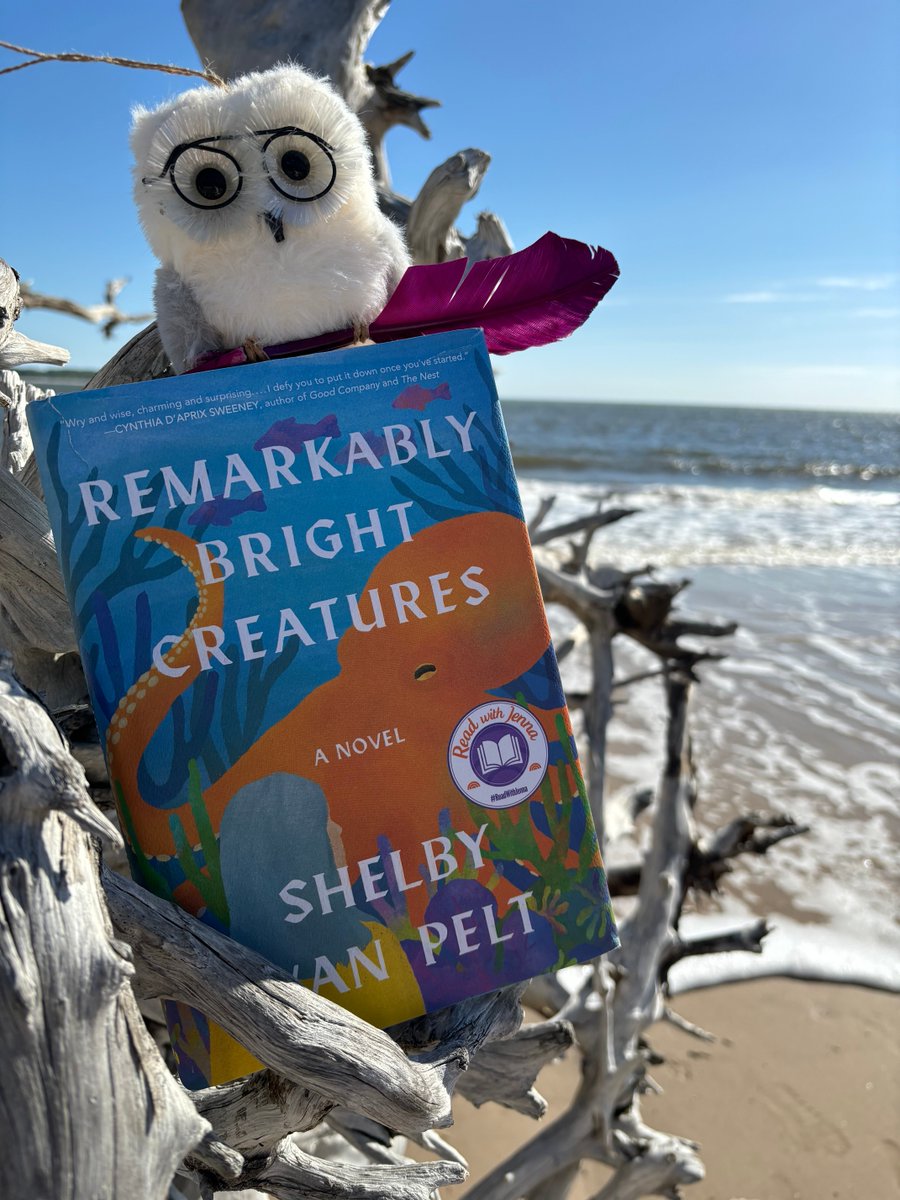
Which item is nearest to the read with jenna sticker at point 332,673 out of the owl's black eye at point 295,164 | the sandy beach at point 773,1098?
the owl's black eye at point 295,164

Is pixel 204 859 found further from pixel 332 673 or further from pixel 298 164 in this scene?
pixel 298 164

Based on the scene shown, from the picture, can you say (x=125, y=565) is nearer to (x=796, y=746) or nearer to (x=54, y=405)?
(x=54, y=405)

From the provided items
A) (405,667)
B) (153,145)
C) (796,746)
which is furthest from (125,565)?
(796,746)

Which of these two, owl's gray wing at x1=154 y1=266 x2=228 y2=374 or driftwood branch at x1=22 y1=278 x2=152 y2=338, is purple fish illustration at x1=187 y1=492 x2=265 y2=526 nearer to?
owl's gray wing at x1=154 y1=266 x2=228 y2=374

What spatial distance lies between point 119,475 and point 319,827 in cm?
39

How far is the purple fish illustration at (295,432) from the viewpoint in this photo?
83 centimetres

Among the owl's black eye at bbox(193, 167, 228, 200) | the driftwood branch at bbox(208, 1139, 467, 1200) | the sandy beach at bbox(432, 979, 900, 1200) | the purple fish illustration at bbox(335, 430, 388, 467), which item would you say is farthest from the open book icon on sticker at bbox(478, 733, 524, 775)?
the sandy beach at bbox(432, 979, 900, 1200)

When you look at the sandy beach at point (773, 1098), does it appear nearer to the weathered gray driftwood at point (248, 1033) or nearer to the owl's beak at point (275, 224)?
the weathered gray driftwood at point (248, 1033)

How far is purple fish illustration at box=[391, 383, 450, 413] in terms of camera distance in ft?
2.85

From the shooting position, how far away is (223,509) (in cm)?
81

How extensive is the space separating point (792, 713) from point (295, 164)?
5.02 metres

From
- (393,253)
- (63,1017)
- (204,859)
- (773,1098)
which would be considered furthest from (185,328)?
(773,1098)

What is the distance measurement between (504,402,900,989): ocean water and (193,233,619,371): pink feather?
137cm

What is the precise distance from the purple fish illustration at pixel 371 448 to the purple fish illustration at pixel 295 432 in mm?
18
